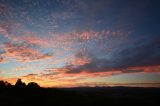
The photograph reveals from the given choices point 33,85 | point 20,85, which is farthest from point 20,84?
point 33,85

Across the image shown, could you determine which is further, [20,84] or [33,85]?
[33,85]

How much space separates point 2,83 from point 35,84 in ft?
99.7

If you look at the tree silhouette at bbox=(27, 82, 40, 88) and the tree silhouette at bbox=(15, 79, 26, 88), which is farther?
the tree silhouette at bbox=(27, 82, 40, 88)

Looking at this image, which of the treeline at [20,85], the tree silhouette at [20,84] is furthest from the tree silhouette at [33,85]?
the tree silhouette at [20,84]

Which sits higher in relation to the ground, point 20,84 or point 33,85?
point 20,84

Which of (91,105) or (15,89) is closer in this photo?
(91,105)

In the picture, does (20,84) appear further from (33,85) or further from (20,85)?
(33,85)

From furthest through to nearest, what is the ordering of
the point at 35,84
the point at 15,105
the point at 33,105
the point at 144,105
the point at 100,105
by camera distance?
the point at 35,84
the point at 144,105
the point at 100,105
the point at 33,105
the point at 15,105

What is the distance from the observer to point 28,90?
140875 millimetres

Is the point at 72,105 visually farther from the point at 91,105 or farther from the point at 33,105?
the point at 33,105

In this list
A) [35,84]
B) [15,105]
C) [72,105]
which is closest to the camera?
[15,105]

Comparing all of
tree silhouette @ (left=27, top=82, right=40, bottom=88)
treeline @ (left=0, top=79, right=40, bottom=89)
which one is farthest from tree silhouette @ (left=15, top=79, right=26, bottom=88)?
tree silhouette @ (left=27, top=82, right=40, bottom=88)

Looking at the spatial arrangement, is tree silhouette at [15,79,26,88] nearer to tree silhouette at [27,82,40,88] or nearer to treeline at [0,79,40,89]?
treeline at [0,79,40,89]

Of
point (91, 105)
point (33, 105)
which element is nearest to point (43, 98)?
point (33, 105)
